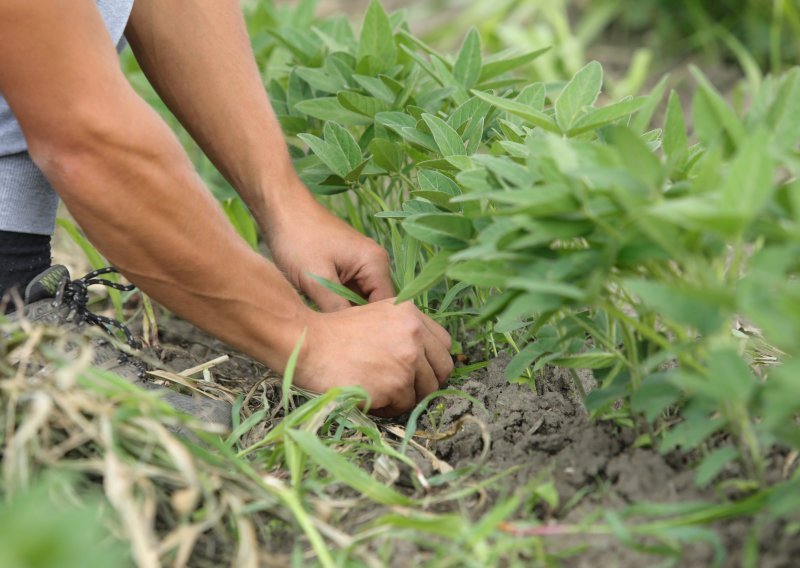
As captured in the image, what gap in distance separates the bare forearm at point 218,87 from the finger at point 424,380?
425mm

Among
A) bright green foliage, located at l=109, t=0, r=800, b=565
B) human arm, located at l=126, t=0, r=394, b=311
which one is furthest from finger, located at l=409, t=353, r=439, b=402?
human arm, located at l=126, t=0, r=394, b=311

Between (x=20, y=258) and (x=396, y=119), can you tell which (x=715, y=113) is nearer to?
(x=396, y=119)

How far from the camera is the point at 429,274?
4.22 feet

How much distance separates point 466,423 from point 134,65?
1685mm

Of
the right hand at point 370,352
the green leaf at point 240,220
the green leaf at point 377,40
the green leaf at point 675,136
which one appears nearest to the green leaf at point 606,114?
the green leaf at point 675,136

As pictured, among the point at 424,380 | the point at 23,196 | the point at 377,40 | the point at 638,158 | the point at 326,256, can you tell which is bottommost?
the point at 424,380

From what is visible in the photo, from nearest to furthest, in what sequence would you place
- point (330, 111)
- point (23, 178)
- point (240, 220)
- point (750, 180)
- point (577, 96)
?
point (750, 180), point (577, 96), point (23, 178), point (330, 111), point (240, 220)

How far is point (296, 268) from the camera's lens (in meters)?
1.69

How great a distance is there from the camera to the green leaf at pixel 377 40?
1868 millimetres

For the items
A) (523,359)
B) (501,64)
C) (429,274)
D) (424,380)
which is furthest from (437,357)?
(501,64)

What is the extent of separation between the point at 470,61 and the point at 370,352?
0.63m

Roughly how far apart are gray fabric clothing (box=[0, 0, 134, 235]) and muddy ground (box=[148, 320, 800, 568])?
1.43 feet

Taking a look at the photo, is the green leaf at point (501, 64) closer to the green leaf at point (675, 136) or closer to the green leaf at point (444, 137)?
the green leaf at point (444, 137)

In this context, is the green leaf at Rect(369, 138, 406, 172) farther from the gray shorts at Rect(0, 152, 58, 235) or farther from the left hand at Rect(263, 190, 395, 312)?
the gray shorts at Rect(0, 152, 58, 235)
